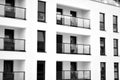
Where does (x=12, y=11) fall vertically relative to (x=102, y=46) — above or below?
above

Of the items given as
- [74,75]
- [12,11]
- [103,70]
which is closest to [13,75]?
[12,11]

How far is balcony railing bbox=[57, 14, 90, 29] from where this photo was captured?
31.3 metres

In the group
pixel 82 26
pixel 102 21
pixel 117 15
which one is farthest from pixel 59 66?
pixel 117 15

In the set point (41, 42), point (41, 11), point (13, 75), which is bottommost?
point (13, 75)

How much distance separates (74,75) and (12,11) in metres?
9.84

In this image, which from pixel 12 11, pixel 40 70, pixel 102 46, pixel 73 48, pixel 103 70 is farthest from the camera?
pixel 102 46

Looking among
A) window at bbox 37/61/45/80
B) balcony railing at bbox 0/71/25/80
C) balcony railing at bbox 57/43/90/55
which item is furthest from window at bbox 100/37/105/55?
balcony railing at bbox 0/71/25/80

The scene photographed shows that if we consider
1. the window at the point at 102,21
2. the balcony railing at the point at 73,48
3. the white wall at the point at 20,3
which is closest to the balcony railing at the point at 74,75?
the balcony railing at the point at 73,48

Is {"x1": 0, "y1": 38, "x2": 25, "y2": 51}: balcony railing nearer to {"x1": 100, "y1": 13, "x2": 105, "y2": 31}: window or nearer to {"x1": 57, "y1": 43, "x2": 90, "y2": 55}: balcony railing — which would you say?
{"x1": 57, "y1": 43, "x2": 90, "y2": 55}: balcony railing

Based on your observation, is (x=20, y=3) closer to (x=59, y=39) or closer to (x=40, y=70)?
(x=59, y=39)

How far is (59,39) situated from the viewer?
1259 inches

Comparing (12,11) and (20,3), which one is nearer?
(12,11)

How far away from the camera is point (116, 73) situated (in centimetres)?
3700

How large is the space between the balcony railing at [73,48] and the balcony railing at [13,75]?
5.28m
